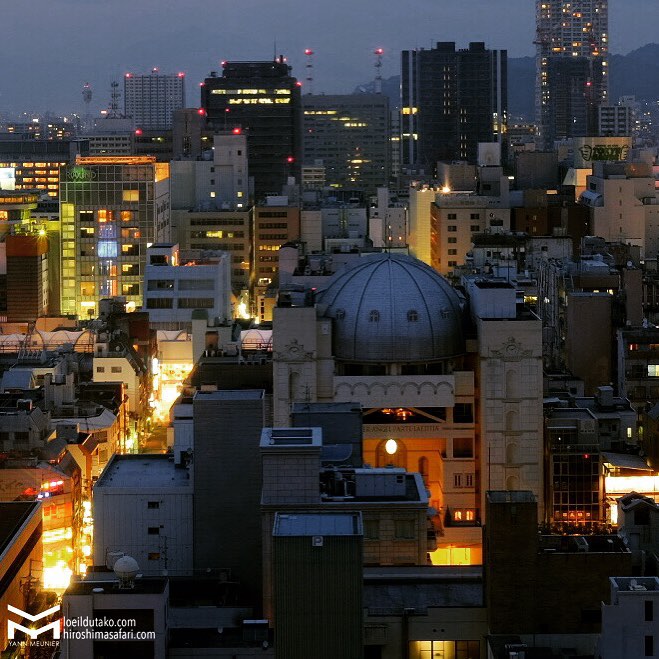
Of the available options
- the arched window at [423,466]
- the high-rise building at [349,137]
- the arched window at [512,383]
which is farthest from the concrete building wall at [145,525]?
the high-rise building at [349,137]

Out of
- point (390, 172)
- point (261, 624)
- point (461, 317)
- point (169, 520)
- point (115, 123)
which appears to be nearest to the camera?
point (261, 624)

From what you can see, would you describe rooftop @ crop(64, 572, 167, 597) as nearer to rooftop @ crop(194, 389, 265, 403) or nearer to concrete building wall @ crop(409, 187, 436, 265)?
rooftop @ crop(194, 389, 265, 403)

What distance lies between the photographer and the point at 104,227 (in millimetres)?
100812

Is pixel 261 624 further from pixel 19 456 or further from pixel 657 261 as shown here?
pixel 657 261

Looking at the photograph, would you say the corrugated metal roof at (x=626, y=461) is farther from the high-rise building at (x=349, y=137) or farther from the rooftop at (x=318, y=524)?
the high-rise building at (x=349, y=137)

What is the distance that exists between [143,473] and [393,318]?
7684 mm

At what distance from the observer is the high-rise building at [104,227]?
9944cm

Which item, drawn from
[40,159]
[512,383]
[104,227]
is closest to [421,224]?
[104,227]

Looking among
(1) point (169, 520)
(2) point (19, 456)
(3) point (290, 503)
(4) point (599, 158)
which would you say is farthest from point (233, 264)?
(3) point (290, 503)

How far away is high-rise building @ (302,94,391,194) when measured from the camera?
186 meters

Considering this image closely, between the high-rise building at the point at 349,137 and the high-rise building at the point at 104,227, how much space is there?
8342 cm

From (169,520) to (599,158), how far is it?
268 feet

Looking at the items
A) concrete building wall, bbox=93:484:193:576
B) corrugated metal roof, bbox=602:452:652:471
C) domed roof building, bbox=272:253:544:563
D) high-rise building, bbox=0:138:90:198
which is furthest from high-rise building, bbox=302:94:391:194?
concrete building wall, bbox=93:484:193:576

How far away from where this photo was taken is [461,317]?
162 ft
